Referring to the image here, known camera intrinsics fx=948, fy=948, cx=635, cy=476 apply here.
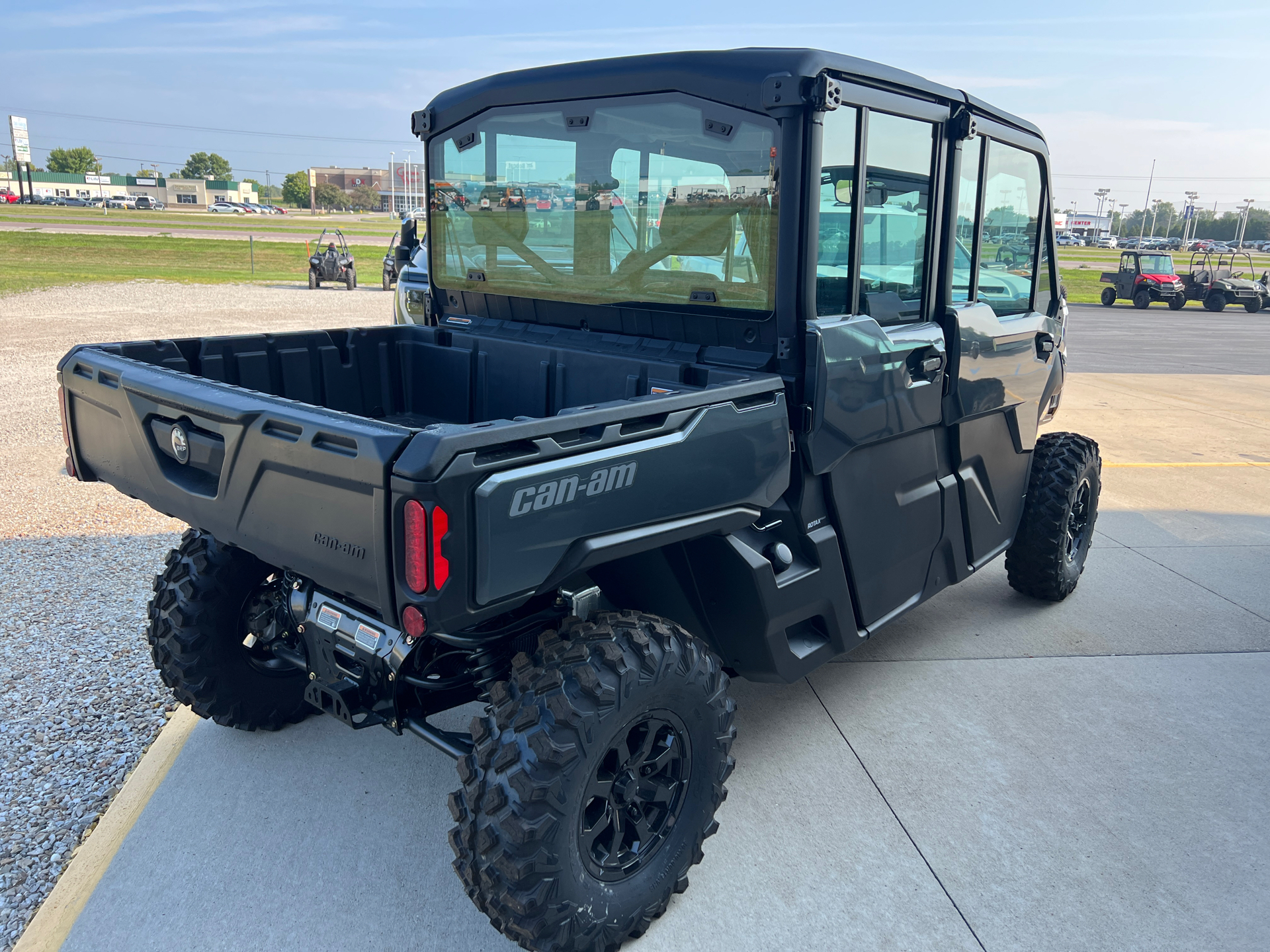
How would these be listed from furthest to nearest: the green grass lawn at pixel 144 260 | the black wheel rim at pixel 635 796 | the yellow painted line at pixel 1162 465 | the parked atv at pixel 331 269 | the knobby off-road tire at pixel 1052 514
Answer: the green grass lawn at pixel 144 260 → the parked atv at pixel 331 269 → the yellow painted line at pixel 1162 465 → the knobby off-road tire at pixel 1052 514 → the black wheel rim at pixel 635 796

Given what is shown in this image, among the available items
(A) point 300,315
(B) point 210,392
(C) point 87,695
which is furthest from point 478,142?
(A) point 300,315

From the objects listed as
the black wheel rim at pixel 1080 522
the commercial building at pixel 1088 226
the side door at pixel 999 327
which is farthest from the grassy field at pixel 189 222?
the commercial building at pixel 1088 226

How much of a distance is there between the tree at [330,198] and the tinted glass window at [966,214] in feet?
455

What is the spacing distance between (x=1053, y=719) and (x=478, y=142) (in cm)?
325

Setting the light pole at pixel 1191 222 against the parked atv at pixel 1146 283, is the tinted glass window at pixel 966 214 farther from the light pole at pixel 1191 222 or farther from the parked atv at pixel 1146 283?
the light pole at pixel 1191 222

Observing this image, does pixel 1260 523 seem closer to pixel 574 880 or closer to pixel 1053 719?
pixel 1053 719

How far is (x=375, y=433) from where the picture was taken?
6.73 ft

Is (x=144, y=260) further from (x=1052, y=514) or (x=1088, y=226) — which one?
(x=1088, y=226)

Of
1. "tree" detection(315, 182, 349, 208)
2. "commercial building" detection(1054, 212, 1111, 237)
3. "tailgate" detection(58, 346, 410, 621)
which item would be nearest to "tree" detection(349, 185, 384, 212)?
"tree" detection(315, 182, 349, 208)

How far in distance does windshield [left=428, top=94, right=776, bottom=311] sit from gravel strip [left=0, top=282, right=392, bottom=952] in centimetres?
219

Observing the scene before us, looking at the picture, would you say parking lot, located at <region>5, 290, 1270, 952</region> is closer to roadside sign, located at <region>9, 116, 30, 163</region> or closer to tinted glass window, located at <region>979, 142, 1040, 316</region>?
tinted glass window, located at <region>979, 142, 1040, 316</region>

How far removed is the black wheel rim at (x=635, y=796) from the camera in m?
2.46

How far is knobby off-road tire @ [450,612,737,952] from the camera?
89.0 inches

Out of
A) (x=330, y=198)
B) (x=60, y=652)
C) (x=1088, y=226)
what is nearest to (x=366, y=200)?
(x=330, y=198)
